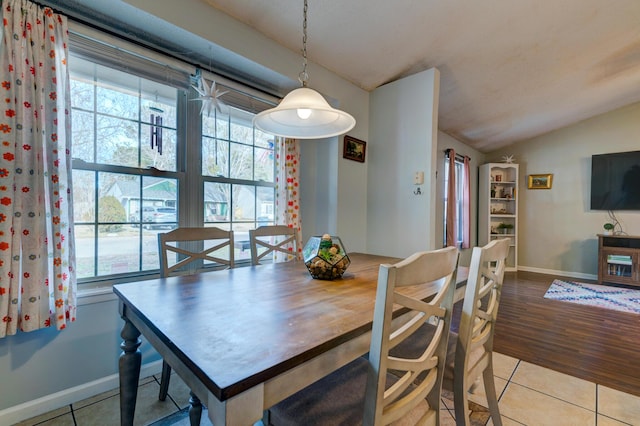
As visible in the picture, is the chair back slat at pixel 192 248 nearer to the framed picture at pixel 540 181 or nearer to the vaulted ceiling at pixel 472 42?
the vaulted ceiling at pixel 472 42

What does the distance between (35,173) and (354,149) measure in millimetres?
2405

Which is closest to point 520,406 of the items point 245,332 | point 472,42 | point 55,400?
point 245,332

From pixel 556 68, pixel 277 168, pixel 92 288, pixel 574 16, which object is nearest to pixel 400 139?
pixel 277 168

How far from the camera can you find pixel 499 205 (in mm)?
5797

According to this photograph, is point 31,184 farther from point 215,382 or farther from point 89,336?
point 215,382

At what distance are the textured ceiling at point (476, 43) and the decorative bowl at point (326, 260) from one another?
1.67 m

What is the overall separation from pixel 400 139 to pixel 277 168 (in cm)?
129

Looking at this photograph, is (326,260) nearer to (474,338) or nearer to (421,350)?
(421,350)

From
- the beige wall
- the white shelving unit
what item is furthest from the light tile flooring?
the beige wall

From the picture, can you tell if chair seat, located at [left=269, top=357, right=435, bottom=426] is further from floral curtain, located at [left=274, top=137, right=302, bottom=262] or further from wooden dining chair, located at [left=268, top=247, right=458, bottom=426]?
floral curtain, located at [left=274, top=137, right=302, bottom=262]

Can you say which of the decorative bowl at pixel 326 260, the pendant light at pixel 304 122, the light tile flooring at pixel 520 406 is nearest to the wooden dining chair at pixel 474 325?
the light tile flooring at pixel 520 406

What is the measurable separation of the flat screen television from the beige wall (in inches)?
5.4

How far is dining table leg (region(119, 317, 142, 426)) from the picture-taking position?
3.59ft

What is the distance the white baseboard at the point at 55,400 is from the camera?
1.43 m
